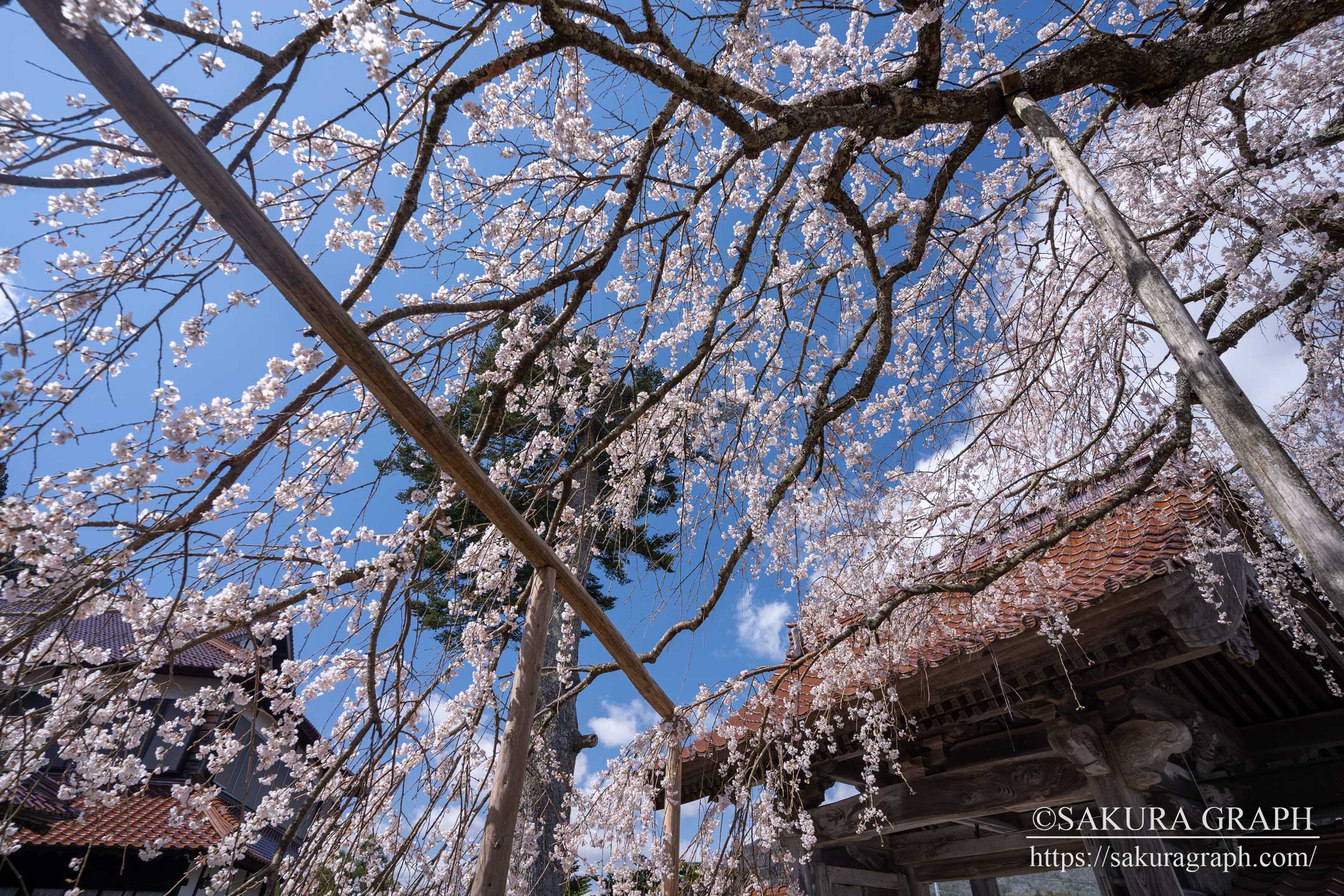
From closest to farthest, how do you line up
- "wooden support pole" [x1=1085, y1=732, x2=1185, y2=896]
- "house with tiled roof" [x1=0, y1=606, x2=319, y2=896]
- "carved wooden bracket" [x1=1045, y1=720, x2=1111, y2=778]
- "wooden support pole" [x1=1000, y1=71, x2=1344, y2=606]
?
"wooden support pole" [x1=1000, y1=71, x2=1344, y2=606] → "wooden support pole" [x1=1085, y1=732, x2=1185, y2=896] → "carved wooden bracket" [x1=1045, y1=720, x2=1111, y2=778] → "house with tiled roof" [x1=0, y1=606, x2=319, y2=896]

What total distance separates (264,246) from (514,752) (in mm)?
1709

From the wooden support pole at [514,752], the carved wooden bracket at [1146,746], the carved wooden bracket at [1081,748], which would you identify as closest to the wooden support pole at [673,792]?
the wooden support pole at [514,752]

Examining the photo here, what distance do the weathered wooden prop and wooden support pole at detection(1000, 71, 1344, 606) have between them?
6.63 feet

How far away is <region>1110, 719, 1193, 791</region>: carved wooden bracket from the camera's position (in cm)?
324

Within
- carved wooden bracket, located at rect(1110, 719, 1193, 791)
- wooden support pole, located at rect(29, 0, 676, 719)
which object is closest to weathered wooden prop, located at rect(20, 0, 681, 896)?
wooden support pole, located at rect(29, 0, 676, 719)

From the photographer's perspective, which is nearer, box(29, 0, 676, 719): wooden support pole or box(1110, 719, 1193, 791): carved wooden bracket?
box(29, 0, 676, 719): wooden support pole

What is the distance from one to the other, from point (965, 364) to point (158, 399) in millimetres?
4000

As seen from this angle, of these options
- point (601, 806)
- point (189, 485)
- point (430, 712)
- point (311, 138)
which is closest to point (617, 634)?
point (430, 712)

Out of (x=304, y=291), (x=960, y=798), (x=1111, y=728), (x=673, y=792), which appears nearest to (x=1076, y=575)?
(x=1111, y=728)

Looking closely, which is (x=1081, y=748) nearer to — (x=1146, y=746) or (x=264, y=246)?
(x=1146, y=746)

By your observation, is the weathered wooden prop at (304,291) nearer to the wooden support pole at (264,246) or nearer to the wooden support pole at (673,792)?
the wooden support pole at (264,246)

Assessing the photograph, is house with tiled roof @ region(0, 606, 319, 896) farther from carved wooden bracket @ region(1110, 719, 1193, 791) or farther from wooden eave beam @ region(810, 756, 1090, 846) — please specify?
carved wooden bracket @ region(1110, 719, 1193, 791)

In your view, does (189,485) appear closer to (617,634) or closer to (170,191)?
(170,191)

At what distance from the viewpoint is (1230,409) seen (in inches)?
53.7
